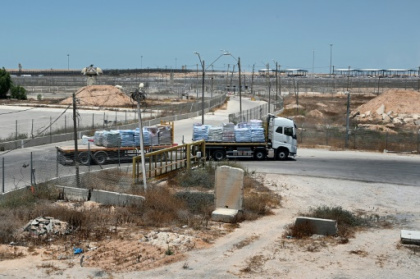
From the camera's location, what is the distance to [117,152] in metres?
33.5

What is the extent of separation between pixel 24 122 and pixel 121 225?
1510 inches

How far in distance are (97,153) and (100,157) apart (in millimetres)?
363

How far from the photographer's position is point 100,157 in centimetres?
3284

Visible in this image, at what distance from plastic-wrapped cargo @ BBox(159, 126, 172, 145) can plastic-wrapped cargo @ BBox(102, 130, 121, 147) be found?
3057 mm

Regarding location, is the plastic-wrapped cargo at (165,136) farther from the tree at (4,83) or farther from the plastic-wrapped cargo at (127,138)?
the tree at (4,83)

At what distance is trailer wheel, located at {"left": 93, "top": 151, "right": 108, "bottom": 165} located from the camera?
3259cm

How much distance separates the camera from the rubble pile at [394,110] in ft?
223

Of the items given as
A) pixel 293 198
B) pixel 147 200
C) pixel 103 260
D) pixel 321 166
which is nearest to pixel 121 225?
pixel 147 200

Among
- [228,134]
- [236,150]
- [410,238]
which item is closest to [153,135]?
[228,134]

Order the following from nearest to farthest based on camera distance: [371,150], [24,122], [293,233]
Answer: [293,233] → [371,150] → [24,122]

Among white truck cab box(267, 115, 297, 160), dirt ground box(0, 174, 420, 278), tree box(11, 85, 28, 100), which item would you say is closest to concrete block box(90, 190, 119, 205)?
dirt ground box(0, 174, 420, 278)

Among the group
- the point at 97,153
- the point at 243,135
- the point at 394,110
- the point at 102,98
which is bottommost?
the point at 97,153

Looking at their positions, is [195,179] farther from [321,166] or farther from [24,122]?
[24,122]

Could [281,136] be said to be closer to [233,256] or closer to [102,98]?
[233,256]
